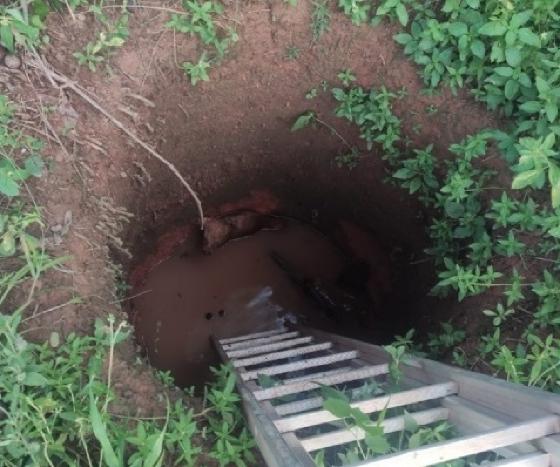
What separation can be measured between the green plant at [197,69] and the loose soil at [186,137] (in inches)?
2.0

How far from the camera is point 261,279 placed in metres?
4.77

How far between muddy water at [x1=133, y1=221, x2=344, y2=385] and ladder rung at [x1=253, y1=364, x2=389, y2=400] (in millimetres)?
2040

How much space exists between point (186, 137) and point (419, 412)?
2033mm

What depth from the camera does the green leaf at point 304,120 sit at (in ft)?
10.6

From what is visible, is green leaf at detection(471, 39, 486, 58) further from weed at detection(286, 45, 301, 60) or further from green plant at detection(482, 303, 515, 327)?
green plant at detection(482, 303, 515, 327)

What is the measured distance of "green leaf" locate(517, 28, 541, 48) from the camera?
90.0 inches

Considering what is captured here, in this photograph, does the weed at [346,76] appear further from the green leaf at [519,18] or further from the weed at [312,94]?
the green leaf at [519,18]

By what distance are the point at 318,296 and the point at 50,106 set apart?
2.85m

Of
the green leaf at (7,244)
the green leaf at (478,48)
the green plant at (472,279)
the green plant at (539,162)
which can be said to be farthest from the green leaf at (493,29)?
the green leaf at (7,244)

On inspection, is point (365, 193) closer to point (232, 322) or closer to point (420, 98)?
point (420, 98)

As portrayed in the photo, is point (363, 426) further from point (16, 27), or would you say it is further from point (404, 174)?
point (16, 27)

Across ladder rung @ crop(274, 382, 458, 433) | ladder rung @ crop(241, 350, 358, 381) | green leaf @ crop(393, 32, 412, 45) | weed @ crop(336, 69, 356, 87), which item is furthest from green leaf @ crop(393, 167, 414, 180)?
ladder rung @ crop(274, 382, 458, 433)

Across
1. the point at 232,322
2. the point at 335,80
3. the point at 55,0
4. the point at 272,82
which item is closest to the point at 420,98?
the point at 335,80

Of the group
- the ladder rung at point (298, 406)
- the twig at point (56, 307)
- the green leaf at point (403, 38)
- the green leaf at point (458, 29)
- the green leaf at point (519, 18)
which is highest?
the green leaf at point (519, 18)
